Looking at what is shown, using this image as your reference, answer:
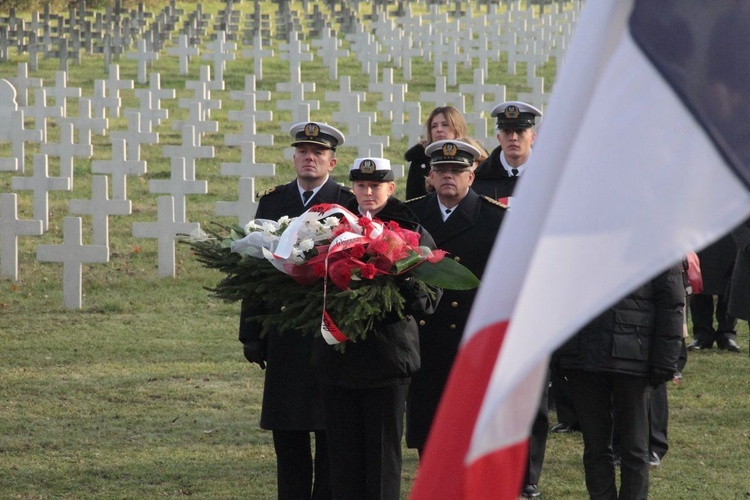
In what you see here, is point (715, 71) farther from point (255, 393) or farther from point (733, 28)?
point (255, 393)

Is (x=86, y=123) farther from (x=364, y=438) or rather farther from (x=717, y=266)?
(x=364, y=438)

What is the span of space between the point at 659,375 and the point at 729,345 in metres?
5.15

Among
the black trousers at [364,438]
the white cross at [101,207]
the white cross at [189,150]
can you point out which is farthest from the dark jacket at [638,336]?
the white cross at [189,150]

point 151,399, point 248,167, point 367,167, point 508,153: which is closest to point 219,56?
point 248,167

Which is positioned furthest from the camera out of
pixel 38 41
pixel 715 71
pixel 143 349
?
pixel 38 41

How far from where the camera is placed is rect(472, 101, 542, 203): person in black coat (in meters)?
7.48

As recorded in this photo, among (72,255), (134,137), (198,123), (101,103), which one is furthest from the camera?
(101,103)

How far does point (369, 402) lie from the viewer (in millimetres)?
5535

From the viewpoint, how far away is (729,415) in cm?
854

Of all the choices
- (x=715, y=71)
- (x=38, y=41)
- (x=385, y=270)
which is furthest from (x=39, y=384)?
(x=38, y=41)

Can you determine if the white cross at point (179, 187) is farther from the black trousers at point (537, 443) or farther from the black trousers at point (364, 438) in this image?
the black trousers at point (364, 438)

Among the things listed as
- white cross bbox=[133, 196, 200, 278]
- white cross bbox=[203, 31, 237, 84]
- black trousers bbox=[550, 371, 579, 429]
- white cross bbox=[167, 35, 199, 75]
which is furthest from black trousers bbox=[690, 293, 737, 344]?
white cross bbox=[167, 35, 199, 75]

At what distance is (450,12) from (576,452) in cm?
3515

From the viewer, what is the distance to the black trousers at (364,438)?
5527 mm
